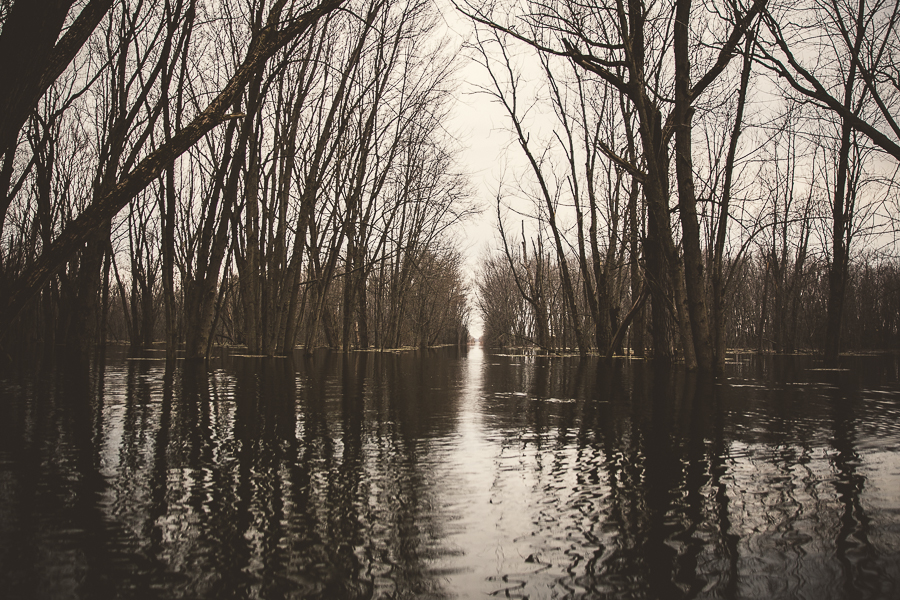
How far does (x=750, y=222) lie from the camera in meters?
9.91

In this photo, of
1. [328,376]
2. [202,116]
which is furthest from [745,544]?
[328,376]

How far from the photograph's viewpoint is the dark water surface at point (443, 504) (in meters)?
1.59

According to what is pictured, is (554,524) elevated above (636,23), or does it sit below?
below

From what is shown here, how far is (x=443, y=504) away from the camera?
2.29 metres

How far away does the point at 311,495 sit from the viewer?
2.40 meters

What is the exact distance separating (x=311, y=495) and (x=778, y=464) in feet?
7.68

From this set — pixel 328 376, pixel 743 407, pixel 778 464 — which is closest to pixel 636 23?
pixel 743 407

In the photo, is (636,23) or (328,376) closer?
(328,376)

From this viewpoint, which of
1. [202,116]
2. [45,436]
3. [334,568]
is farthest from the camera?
[202,116]

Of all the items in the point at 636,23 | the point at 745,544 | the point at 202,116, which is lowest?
the point at 745,544

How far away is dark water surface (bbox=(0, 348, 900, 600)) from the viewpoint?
159cm

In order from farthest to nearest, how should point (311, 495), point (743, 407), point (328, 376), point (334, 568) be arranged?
point (328, 376) → point (743, 407) → point (311, 495) → point (334, 568)

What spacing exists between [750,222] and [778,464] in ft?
26.0

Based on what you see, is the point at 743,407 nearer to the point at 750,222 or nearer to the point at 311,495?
the point at 311,495
